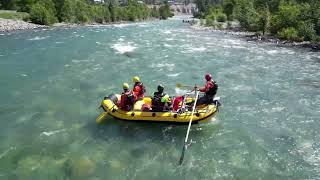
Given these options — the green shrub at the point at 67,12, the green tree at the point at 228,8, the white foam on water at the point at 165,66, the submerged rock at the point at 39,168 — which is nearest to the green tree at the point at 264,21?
the white foam on water at the point at 165,66

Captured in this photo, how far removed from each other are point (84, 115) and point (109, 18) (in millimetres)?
78769

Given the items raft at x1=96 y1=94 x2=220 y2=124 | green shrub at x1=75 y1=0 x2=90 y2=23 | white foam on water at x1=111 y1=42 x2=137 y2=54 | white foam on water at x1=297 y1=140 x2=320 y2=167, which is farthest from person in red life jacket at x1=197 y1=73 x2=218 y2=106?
green shrub at x1=75 y1=0 x2=90 y2=23

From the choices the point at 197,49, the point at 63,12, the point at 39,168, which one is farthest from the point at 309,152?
the point at 63,12

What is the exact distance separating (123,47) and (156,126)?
21.7 m

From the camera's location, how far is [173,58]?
28859 millimetres

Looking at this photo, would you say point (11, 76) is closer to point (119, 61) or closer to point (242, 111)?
point (119, 61)

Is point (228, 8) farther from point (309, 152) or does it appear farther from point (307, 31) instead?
point (309, 152)

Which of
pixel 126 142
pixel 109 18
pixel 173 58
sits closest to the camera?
pixel 126 142

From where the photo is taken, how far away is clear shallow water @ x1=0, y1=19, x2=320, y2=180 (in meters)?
11.3

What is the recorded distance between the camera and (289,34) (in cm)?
3881

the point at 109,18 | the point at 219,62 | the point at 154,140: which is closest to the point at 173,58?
the point at 219,62

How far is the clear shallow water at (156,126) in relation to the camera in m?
11.3

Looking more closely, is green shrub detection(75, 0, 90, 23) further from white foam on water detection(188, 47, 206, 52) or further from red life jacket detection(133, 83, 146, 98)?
red life jacket detection(133, 83, 146, 98)

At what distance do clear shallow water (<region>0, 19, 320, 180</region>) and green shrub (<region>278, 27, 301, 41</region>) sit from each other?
11384 millimetres
